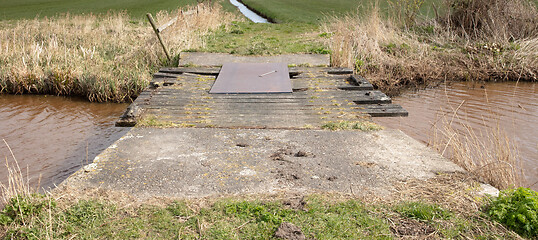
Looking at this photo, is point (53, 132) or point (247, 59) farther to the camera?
point (247, 59)

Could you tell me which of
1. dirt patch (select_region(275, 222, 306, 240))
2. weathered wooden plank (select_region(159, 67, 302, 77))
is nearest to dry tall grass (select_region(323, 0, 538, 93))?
weathered wooden plank (select_region(159, 67, 302, 77))

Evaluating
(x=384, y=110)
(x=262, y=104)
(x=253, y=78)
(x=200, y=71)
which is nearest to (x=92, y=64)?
(x=200, y=71)

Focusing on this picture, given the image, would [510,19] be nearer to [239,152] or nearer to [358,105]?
[358,105]

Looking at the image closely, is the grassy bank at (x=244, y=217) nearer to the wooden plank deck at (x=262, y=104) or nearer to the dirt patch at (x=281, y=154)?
the dirt patch at (x=281, y=154)

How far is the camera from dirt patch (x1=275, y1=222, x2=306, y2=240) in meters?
3.04

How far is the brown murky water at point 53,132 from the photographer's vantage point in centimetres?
595

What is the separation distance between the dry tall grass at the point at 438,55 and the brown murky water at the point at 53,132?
5.12 m

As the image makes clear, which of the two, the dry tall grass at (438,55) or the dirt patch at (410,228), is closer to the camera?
the dirt patch at (410,228)

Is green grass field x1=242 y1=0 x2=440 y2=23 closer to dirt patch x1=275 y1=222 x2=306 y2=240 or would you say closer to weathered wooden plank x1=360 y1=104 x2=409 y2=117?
weathered wooden plank x1=360 y1=104 x2=409 y2=117

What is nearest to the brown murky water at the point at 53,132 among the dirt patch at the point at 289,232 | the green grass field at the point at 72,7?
the dirt patch at the point at 289,232

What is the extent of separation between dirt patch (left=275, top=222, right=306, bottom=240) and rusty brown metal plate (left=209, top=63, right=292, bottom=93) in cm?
415

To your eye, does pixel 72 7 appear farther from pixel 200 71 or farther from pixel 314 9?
pixel 200 71

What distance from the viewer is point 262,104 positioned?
21.4 feet

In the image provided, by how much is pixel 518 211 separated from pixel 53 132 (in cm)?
713
